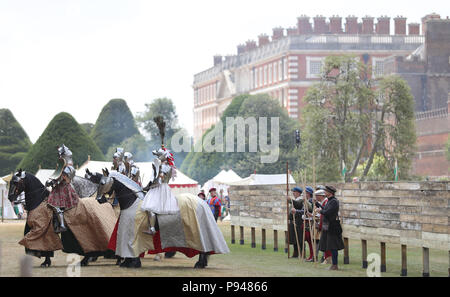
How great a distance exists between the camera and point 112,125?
79.8 metres

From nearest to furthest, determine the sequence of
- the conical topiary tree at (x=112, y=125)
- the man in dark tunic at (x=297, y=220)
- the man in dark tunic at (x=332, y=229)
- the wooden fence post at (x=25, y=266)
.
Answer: the wooden fence post at (x=25, y=266)
the man in dark tunic at (x=332, y=229)
the man in dark tunic at (x=297, y=220)
the conical topiary tree at (x=112, y=125)

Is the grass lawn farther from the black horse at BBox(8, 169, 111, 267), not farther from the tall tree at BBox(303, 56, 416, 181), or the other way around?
the tall tree at BBox(303, 56, 416, 181)

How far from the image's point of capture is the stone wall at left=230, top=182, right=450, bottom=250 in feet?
50.6

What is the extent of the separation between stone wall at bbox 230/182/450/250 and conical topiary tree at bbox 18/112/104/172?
37.4 m

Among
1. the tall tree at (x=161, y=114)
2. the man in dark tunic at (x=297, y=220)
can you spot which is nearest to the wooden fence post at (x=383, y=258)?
the man in dark tunic at (x=297, y=220)

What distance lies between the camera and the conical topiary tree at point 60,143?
54.8 metres

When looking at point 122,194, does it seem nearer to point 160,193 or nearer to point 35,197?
point 160,193

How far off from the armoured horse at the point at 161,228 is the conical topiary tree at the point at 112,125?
6200 cm

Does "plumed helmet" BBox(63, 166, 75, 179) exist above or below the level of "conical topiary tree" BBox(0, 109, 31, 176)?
below

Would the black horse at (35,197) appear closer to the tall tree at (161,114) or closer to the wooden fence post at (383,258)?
the wooden fence post at (383,258)

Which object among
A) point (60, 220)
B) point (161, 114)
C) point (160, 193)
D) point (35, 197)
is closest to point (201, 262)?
point (160, 193)

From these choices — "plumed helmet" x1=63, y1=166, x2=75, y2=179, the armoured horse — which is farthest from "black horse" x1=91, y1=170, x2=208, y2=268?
"plumed helmet" x1=63, y1=166, x2=75, y2=179
